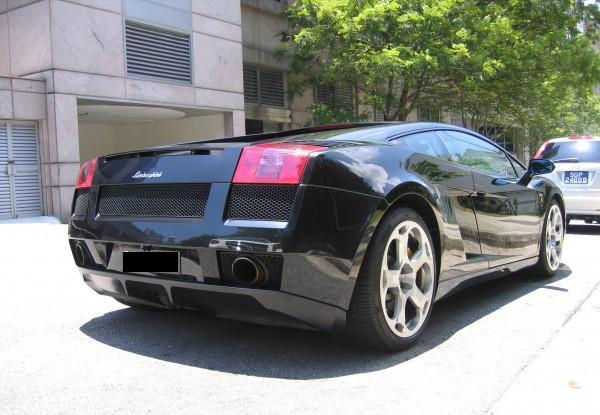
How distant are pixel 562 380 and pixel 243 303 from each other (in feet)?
5.13

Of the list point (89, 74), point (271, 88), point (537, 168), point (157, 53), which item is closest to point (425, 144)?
point (537, 168)

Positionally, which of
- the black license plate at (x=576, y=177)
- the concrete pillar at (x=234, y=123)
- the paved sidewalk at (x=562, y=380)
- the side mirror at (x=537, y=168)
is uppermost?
the concrete pillar at (x=234, y=123)

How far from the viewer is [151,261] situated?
308 centimetres

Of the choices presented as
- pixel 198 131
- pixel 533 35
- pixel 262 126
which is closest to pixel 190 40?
pixel 198 131

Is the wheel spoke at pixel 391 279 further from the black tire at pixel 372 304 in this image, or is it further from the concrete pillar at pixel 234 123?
the concrete pillar at pixel 234 123

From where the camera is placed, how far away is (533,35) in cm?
1588

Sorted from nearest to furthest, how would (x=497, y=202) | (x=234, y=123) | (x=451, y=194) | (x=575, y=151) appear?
(x=451, y=194)
(x=497, y=202)
(x=575, y=151)
(x=234, y=123)

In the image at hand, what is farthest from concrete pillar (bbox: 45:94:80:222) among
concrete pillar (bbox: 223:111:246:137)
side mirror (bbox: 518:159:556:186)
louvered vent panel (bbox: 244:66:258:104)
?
side mirror (bbox: 518:159:556:186)

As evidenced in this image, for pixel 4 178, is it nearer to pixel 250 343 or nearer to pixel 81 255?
pixel 81 255

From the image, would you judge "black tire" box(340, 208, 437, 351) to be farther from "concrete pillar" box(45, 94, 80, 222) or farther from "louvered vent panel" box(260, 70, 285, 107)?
"louvered vent panel" box(260, 70, 285, 107)

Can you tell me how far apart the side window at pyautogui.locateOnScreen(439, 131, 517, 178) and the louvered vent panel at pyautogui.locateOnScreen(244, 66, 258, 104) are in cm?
1382

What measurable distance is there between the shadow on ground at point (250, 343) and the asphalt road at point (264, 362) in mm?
10

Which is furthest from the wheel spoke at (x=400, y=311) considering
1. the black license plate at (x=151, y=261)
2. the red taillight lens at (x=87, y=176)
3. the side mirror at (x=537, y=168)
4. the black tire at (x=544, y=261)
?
the black tire at (x=544, y=261)

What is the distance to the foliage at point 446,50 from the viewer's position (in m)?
14.2
